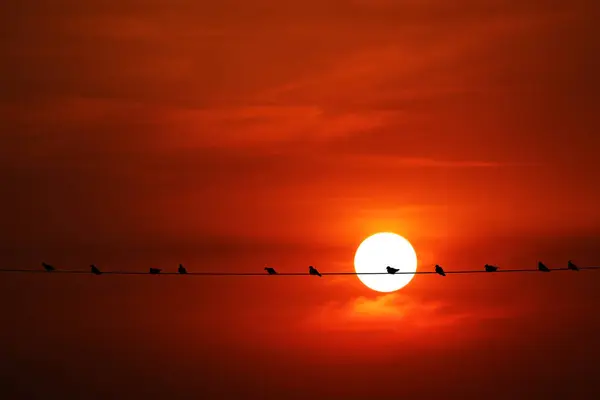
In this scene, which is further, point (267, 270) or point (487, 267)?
point (267, 270)

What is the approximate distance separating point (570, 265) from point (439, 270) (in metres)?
7.44

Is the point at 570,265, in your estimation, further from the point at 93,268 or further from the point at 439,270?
the point at 93,268

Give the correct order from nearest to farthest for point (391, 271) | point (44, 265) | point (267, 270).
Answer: point (391, 271), point (267, 270), point (44, 265)

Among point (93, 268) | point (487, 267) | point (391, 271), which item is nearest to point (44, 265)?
point (93, 268)

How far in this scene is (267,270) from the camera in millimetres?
63969

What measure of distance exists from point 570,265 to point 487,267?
550cm

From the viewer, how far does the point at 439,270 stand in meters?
65.6

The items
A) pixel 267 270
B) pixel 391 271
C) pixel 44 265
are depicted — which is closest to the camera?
pixel 391 271

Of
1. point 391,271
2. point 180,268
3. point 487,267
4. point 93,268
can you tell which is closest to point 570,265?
point 487,267

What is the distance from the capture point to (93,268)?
6488cm

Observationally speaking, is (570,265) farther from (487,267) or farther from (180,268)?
(180,268)

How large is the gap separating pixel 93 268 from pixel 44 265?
23.9 ft

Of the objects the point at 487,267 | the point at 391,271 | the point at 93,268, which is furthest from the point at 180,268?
the point at 487,267

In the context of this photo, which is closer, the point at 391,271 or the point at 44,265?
the point at 391,271
